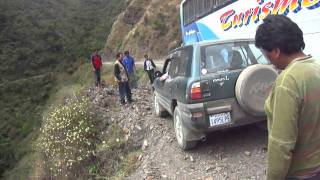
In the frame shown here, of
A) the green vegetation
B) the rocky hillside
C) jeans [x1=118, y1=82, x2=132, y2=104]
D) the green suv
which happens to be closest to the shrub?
jeans [x1=118, y1=82, x2=132, y2=104]

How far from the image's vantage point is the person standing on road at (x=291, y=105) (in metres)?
2.19

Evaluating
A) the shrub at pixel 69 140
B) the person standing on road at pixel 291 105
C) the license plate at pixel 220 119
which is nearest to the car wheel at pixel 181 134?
the license plate at pixel 220 119

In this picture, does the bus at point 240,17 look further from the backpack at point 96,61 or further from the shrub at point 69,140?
the backpack at point 96,61

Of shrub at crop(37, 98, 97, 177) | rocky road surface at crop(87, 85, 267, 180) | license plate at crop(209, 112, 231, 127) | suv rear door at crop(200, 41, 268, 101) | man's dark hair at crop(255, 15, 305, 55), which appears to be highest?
man's dark hair at crop(255, 15, 305, 55)

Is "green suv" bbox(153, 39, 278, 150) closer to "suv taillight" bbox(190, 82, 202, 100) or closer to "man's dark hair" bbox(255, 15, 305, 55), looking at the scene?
"suv taillight" bbox(190, 82, 202, 100)

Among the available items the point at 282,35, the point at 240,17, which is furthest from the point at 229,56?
the point at 240,17

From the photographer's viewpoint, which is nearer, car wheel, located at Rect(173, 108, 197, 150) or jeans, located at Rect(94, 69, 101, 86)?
car wheel, located at Rect(173, 108, 197, 150)

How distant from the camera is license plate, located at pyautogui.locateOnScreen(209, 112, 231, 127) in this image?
621cm

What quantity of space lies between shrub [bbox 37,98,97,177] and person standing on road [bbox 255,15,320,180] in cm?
841

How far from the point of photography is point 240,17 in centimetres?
1223

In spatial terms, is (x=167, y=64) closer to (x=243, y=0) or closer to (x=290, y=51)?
(x=243, y=0)

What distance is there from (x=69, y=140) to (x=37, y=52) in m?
59.5

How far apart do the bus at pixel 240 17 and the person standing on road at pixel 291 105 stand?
263 inches

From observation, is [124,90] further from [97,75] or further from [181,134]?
[97,75]
